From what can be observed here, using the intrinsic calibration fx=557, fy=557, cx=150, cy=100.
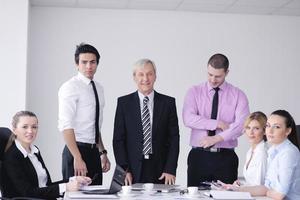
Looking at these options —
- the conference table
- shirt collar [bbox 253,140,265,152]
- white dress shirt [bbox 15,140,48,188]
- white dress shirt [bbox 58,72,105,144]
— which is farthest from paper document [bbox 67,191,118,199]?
shirt collar [bbox 253,140,265,152]

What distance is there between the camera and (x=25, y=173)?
12.8 feet

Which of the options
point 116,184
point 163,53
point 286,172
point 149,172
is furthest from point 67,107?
point 163,53

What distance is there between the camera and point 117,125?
462 centimetres

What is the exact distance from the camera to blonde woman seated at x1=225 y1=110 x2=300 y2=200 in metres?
3.68

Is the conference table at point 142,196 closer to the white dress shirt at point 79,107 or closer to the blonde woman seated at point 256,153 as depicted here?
the blonde woman seated at point 256,153

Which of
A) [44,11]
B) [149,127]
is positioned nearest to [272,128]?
[149,127]

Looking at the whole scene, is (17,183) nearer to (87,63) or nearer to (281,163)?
(87,63)

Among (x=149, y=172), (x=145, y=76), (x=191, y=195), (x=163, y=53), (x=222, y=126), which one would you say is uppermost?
(x=163, y=53)

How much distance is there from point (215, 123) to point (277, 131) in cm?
94

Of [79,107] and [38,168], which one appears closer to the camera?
[38,168]

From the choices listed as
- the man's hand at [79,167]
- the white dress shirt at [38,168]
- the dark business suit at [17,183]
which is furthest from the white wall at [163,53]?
the dark business suit at [17,183]

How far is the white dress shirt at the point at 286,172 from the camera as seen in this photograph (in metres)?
3.67

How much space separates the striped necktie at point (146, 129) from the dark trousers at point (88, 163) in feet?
1.65

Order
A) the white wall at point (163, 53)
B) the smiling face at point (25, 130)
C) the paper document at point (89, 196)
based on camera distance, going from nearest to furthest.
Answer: the paper document at point (89, 196) < the smiling face at point (25, 130) < the white wall at point (163, 53)
